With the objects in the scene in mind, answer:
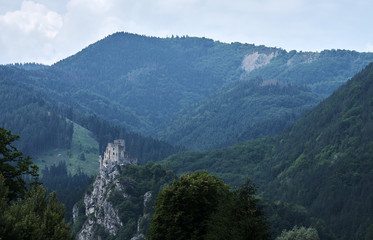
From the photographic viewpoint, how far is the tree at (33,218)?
48.6m

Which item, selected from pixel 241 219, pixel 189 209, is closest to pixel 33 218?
pixel 241 219

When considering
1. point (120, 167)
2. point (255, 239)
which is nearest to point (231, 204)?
point (255, 239)

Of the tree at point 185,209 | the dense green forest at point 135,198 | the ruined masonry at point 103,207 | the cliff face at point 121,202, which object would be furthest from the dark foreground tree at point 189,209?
the ruined masonry at point 103,207

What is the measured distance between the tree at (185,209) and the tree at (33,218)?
85.1 ft

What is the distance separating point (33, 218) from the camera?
173 ft

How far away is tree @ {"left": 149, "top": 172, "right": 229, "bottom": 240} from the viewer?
275 ft

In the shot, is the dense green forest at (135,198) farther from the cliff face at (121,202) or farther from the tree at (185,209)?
the tree at (185,209)

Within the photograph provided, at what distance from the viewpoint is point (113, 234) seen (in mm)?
171000

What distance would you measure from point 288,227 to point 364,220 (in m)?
32.1

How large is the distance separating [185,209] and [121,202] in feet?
305

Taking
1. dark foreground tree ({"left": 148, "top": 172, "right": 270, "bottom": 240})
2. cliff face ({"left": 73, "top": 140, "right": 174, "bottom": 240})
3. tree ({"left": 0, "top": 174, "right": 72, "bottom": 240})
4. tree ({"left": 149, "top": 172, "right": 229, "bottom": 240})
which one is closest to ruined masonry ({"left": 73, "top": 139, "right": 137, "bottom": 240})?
cliff face ({"left": 73, "top": 140, "right": 174, "bottom": 240})

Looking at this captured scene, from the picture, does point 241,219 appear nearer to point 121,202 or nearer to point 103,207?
point 121,202

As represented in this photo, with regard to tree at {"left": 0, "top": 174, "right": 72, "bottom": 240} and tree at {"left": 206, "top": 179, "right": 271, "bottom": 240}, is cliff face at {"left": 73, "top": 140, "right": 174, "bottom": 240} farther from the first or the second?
tree at {"left": 0, "top": 174, "right": 72, "bottom": 240}

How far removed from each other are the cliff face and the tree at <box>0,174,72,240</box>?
96.1 m
